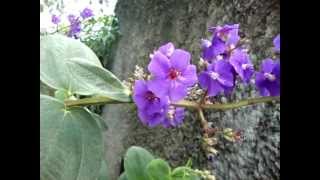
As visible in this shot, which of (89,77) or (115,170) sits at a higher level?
(89,77)

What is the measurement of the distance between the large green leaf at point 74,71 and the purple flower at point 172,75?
55 mm

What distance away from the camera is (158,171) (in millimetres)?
869

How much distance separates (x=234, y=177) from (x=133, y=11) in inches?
60.7

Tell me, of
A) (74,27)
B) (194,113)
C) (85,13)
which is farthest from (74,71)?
(85,13)

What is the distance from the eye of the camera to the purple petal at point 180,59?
719mm

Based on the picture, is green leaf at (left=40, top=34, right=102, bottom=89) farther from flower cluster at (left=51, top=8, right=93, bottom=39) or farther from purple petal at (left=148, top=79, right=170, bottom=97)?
flower cluster at (left=51, top=8, right=93, bottom=39)

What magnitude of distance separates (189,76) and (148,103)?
71 millimetres

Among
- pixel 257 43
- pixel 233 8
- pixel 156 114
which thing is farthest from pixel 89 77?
pixel 233 8

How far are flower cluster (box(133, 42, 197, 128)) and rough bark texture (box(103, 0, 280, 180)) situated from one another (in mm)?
73

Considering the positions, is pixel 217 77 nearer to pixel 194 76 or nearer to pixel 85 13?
pixel 194 76

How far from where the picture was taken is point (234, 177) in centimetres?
156

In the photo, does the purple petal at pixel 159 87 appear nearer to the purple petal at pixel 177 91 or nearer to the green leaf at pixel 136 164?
the purple petal at pixel 177 91

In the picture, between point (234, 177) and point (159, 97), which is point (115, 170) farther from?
point (159, 97)

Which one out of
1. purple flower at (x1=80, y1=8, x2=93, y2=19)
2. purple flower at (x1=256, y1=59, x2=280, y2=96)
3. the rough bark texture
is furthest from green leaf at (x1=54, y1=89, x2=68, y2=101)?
purple flower at (x1=80, y1=8, x2=93, y2=19)
